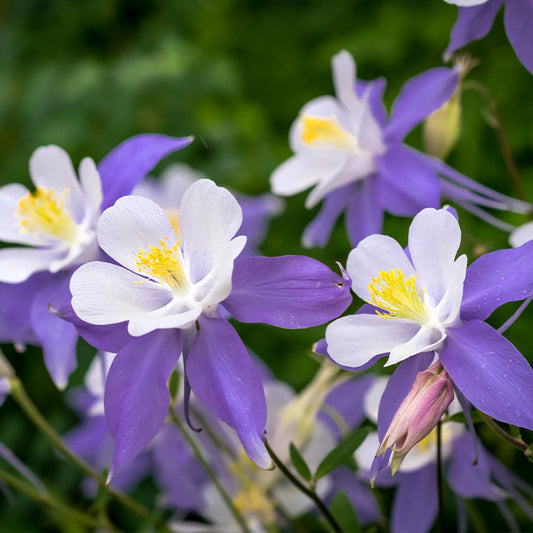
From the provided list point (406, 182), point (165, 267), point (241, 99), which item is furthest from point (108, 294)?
point (241, 99)

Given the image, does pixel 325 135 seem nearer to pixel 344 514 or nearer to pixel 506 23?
pixel 506 23

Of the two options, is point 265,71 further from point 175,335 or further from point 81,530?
point 175,335

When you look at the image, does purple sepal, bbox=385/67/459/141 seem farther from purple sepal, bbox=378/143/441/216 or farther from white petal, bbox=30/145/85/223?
white petal, bbox=30/145/85/223

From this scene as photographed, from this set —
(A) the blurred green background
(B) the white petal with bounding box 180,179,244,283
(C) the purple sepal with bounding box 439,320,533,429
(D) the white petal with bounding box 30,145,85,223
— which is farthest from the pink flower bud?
(A) the blurred green background

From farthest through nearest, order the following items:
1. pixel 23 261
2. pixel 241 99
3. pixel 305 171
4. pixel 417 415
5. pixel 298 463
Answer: pixel 241 99
pixel 305 171
pixel 23 261
pixel 298 463
pixel 417 415

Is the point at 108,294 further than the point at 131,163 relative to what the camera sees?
No

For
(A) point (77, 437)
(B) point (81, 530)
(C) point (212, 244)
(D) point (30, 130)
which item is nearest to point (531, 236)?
(C) point (212, 244)

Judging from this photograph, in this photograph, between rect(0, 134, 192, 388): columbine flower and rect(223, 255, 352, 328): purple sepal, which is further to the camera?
rect(0, 134, 192, 388): columbine flower
